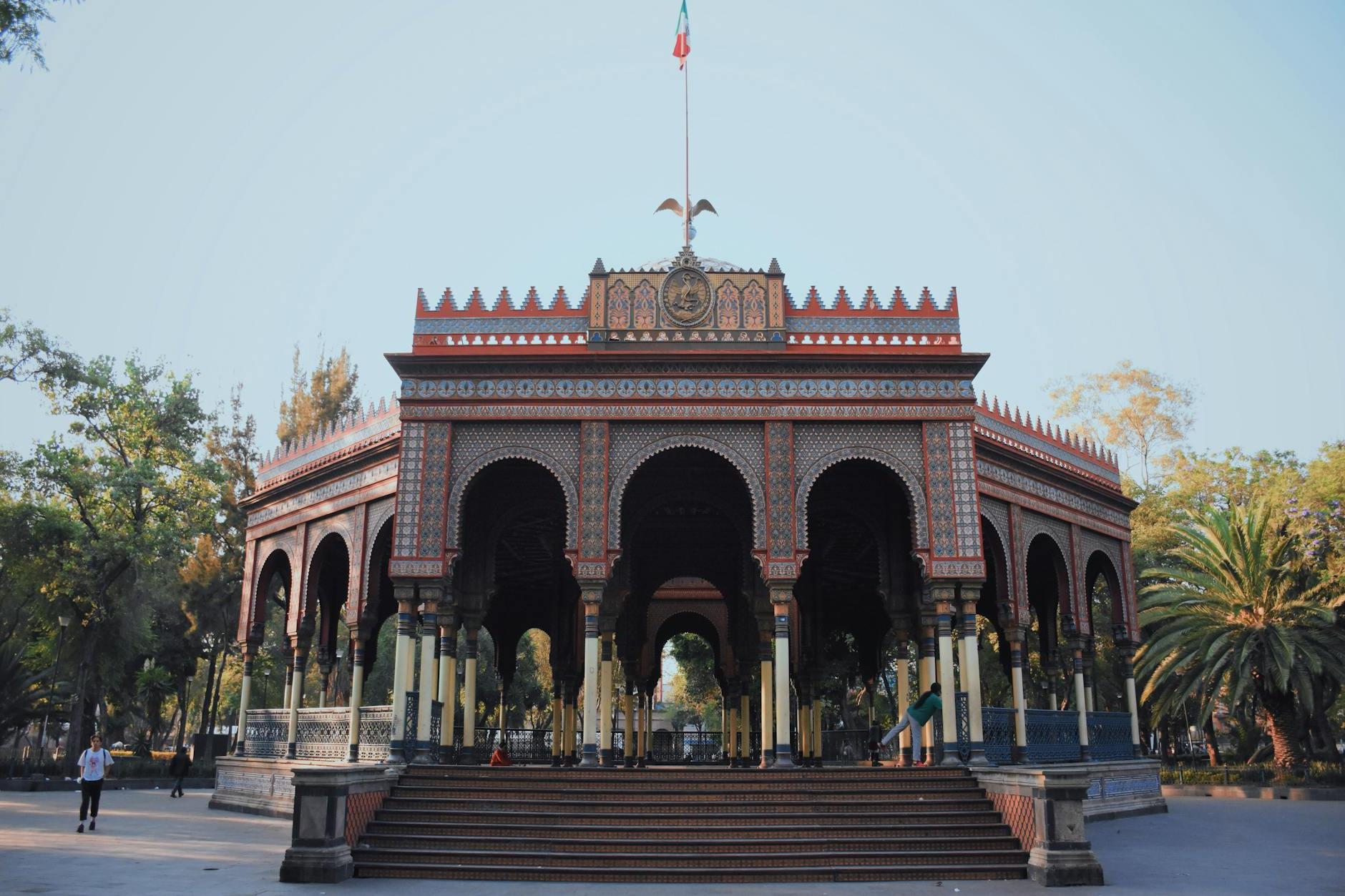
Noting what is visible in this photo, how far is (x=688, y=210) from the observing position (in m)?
18.5

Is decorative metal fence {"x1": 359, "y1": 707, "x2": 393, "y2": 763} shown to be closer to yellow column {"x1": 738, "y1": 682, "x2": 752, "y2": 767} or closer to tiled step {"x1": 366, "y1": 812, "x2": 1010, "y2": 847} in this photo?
tiled step {"x1": 366, "y1": 812, "x2": 1010, "y2": 847}

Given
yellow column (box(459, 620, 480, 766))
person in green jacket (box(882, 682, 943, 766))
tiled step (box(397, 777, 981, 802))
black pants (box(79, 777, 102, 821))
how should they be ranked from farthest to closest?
yellow column (box(459, 620, 480, 766)) < person in green jacket (box(882, 682, 943, 766)) < black pants (box(79, 777, 102, 821)) < tiled step (box(397, 777, 981, 802))

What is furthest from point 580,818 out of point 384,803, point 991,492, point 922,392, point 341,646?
point 341,646

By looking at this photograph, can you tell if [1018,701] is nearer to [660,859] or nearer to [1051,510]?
[1051,510]

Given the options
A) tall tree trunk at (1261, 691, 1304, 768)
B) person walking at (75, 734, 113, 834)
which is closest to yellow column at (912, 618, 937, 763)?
person walking at (75, 734, 113, 834)

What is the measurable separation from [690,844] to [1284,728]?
64.2 feet

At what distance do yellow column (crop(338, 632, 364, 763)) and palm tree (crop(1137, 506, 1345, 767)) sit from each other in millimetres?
18083

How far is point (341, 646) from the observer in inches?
1649

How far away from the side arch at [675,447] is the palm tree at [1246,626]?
551 inches

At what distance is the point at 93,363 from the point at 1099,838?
88.9 feet

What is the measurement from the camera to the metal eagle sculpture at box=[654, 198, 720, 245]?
18359 mm

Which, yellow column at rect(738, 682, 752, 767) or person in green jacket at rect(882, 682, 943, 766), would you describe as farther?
yellow column at rect(738, 682, 752, 767)

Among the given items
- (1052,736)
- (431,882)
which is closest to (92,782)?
(431,882)

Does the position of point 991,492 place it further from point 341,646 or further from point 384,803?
point 341,646
